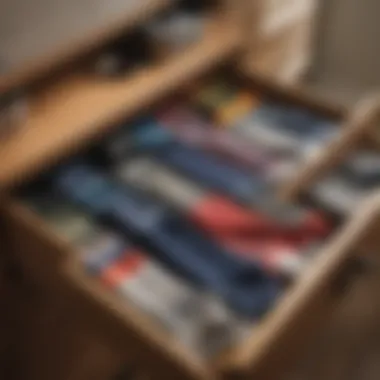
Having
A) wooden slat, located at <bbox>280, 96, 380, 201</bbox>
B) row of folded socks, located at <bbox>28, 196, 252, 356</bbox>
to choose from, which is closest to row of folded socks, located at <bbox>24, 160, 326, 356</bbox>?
row of folded socks, located at <bbox>28, 196, 252, 356</bbox>

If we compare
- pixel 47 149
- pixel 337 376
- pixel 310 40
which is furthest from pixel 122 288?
pixel 310 40

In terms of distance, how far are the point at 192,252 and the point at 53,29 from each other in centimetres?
46

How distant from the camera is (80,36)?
4.19ft

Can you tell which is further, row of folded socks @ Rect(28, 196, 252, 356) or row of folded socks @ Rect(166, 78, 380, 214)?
row of folded socks @ Rect(166, 78, 380, 214)

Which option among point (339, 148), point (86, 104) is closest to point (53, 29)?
point (86, 104)

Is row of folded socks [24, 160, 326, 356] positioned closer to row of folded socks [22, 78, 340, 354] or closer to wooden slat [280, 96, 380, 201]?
row of folded socks [22, 78, 340, 354]

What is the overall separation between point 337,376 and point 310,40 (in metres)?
0.87

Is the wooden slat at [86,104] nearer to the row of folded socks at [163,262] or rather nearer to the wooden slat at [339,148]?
the row of folded socks at [163,262]

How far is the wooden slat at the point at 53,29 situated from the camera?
3.93 ft

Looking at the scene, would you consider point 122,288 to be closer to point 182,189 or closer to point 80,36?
point 182,189

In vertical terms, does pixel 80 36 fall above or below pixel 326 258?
above

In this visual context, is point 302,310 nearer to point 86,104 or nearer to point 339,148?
point 339,148

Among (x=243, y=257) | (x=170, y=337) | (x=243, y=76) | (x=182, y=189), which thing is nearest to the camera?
(x=170, y=337)

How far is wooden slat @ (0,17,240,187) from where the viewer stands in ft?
3.78
